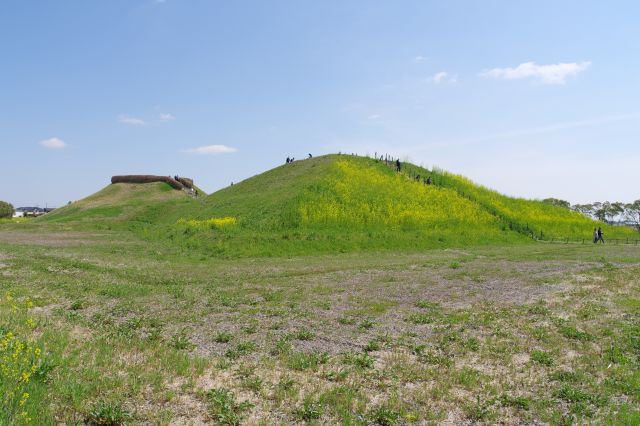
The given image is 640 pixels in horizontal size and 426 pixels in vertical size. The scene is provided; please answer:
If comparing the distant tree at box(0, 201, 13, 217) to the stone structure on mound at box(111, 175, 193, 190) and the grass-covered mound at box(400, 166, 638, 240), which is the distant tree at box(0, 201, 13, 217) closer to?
the stone structure on mound at box(111, 175, 193, 190)

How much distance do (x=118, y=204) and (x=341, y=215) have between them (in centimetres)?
5803

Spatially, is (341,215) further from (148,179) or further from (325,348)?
(148,179)

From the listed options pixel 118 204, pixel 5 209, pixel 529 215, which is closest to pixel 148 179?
pixel 118 204

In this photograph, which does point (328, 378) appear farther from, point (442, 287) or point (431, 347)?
point (442, 287)

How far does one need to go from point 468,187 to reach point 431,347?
73.8m

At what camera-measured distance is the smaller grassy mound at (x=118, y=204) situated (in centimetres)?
7707

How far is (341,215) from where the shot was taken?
55688 millimetres

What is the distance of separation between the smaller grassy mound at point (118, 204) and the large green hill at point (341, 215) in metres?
0.38

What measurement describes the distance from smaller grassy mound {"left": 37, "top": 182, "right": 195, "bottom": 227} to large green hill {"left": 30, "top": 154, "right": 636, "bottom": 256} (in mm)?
381

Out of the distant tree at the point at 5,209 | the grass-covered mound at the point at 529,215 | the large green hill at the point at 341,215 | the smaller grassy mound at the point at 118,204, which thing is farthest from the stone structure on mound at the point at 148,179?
the grass-covered mound at the point at 529,215

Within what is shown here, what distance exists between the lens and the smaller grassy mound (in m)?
77.1

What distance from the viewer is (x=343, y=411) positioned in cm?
881

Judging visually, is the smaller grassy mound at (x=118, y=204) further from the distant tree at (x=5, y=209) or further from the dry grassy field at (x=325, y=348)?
Result: the dry grassy field at (x=325, y=348)

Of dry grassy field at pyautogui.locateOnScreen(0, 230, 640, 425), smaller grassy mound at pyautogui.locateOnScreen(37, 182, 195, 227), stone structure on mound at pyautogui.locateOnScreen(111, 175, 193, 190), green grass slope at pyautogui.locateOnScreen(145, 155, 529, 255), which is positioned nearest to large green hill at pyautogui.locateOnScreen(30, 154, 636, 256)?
green grass slope at pyautogui.locateOnScreen(145, 155, 529, 255)
